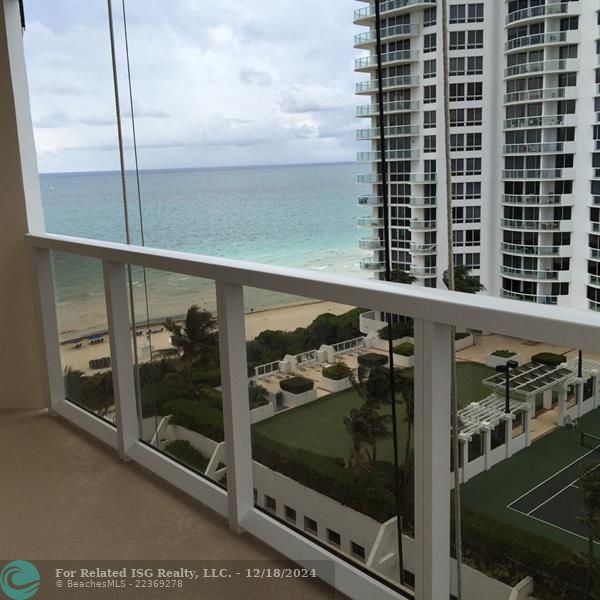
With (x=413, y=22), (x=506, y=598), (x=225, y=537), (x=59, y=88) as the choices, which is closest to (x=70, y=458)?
(x=225, y=537)

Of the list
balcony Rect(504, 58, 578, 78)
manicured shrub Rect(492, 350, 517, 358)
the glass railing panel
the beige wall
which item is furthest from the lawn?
the beige wall

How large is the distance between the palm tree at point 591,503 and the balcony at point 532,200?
0.61 m

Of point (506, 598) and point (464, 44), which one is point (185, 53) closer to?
point (464, 44)

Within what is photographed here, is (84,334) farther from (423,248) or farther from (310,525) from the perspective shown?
(423,248)

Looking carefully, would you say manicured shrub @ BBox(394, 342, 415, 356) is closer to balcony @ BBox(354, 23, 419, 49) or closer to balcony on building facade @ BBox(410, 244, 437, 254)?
balcony on building facade @ BBox(410, 244, 437, 254)

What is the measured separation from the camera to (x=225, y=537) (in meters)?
2.12

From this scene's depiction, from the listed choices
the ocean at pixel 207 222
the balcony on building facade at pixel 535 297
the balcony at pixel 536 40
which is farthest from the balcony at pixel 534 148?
the ocean at pixel 207 222

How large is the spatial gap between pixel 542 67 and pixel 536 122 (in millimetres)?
123

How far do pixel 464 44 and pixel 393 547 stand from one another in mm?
1300

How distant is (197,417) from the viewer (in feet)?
7.89

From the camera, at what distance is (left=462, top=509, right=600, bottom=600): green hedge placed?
4.56ft

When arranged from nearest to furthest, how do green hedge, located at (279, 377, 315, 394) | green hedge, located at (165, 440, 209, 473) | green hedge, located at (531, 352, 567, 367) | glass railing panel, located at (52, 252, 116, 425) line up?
green hedge, located at (531, 352, 567, 367) < green hedge, located at (279, 377, 315, 394) < green hedge, located at (165, 440, 209, 473) < glass railing panel, located at (52, 252, 116, 425)

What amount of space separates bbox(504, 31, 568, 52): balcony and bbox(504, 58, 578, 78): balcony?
4 cm

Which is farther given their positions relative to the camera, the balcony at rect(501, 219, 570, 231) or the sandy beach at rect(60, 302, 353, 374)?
the sandy beach at rect(60, 302, 353, 374)
